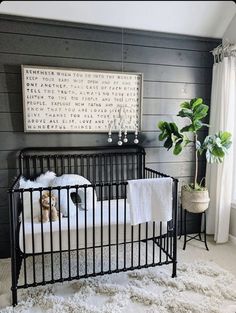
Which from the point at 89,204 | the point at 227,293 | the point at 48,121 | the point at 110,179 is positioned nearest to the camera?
the point at 227,293

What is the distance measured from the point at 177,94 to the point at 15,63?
158cm

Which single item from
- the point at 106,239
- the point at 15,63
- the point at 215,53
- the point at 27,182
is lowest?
the point at 106,239

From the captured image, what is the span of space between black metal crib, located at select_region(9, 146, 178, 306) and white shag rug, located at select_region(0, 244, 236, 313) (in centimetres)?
9

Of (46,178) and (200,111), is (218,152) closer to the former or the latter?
(200,111)

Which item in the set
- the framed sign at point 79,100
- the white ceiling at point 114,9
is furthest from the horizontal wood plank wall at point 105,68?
the white ceiling at point 114,9

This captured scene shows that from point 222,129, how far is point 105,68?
1280mm

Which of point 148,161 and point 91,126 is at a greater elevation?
point 91,126

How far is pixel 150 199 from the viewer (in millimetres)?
1931

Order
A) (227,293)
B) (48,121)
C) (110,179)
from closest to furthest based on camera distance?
(227,293), (48,121), (110,179)

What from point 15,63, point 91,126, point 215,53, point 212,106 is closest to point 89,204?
point 91,126

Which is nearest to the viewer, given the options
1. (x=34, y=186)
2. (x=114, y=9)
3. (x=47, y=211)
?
(x=114, y=9)

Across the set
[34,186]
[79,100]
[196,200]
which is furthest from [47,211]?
[196,200]

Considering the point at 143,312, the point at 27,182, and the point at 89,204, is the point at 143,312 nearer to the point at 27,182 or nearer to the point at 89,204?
the point at 89,204

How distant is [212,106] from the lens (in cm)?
282
